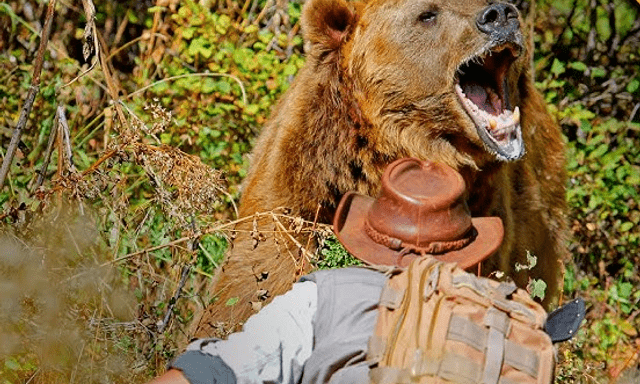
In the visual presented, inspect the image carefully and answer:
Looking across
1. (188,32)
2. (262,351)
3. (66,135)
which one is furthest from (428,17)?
(262,351)

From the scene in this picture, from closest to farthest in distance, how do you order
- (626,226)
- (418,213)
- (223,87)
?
1. (418,213)
2. (223,87)
3. (626,226)

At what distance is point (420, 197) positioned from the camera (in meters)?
3.88

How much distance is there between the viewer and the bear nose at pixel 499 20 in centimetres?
620

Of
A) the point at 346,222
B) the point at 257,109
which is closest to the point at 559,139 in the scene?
the point at 257,109

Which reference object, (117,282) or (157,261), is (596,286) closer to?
(157,261)

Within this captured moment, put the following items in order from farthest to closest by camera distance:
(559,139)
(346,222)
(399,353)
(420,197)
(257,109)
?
(257,109), (559,139), (346,222), (420,197), (399,353)

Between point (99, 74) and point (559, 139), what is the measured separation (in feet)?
11.0

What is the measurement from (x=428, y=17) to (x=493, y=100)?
55 cm

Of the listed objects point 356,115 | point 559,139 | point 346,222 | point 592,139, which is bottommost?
point 592,139

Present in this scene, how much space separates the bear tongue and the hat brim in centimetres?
231

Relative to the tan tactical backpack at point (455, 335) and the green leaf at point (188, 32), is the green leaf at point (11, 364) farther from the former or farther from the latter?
the green leaf at point (188, 32)

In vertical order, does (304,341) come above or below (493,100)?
above

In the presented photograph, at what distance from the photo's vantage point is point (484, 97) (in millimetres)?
6500

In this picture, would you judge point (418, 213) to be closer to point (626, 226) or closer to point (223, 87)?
point (223, 87)
